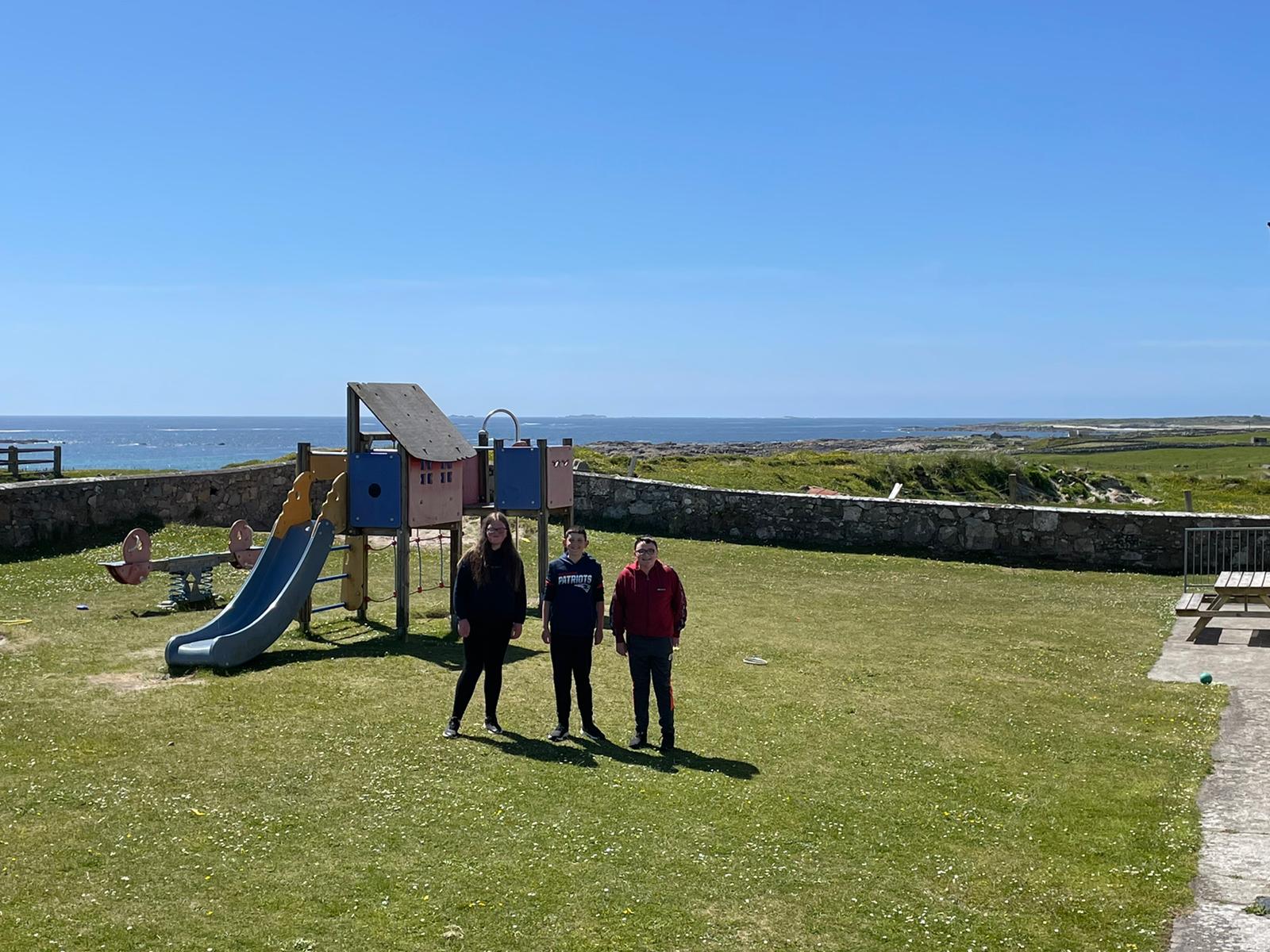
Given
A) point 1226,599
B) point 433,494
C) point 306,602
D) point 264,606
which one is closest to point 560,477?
point 433,494

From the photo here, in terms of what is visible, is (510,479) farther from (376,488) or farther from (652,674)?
(652,674)

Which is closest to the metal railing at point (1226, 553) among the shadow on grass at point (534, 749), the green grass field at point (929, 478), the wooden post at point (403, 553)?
the green grass field at point (929, 478)

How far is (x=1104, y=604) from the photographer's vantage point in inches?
626

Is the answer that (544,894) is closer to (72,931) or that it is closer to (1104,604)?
(72,931)

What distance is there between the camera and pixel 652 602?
28.6ft

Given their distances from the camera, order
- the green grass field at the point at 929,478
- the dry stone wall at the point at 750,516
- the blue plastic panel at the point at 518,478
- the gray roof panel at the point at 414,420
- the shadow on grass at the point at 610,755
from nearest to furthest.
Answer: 1. the shadow on grass at the point at 610,755
2. the gray roof panel at the point at 414,420
3. the blue plastic panel at the point at 518,478
4. the dry stone wall at the point at 750,516
5. the green grass field at the point at 929,478

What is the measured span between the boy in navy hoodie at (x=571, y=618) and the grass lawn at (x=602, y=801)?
46cm

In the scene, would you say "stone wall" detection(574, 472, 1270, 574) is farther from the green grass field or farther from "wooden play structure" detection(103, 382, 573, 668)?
"wooden play structure" detection(103, 382, 573, 668)

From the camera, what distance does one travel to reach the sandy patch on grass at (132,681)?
33.9 ft

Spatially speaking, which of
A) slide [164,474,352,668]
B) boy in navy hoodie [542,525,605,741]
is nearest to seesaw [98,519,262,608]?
slide [164,474,352,668]

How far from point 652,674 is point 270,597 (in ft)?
17.6

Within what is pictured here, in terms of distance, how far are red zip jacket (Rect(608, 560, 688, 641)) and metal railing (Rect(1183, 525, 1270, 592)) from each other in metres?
12.4

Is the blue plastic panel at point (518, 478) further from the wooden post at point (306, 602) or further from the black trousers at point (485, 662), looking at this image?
the black trousers at point (485, 662)

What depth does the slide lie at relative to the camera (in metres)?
11.2
